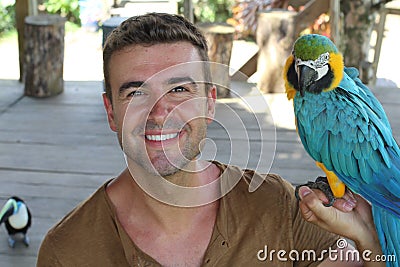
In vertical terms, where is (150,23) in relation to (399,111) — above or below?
above

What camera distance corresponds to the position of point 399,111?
3217mm

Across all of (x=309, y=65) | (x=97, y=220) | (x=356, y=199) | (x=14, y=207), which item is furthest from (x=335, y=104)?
(x=14, y=207)

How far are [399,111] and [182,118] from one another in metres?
2.29

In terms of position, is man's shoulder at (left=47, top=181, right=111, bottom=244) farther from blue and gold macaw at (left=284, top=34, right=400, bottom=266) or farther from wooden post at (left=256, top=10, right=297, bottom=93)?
wooden post at (left=256, top=10, right=297, bottom=93)

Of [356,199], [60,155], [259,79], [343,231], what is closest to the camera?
[343,231]

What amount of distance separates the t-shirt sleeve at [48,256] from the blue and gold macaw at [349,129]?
588 millimetres

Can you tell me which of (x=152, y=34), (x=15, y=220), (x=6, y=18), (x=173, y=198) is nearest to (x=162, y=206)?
(x=173, y=198)

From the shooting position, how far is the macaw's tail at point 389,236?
116 centimetres

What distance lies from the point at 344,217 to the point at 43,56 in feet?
9.08

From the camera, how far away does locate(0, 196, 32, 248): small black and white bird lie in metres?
2.11

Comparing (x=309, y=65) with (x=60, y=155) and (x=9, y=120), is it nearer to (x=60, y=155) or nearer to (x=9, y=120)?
(x=60, y=155)

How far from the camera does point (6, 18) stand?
5.52 meters

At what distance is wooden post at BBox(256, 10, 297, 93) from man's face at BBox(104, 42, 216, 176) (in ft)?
7.72

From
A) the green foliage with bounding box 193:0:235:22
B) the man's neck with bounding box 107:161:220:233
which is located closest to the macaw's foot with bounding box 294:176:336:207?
the man's neck with bounding box 107:161:220:233
